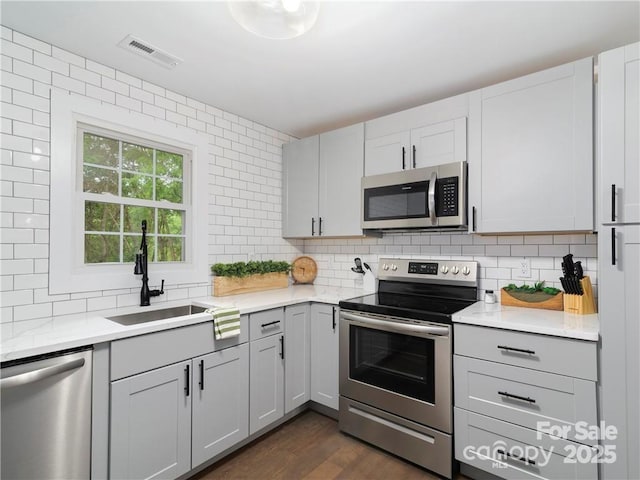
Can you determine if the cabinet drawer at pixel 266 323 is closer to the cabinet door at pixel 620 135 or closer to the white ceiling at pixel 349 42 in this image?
the white ceiling at pixel 349 42

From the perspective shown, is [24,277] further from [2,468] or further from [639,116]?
[639,116]

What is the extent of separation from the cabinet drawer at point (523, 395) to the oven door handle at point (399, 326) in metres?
0.17

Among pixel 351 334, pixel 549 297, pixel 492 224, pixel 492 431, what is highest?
pixel 492 224

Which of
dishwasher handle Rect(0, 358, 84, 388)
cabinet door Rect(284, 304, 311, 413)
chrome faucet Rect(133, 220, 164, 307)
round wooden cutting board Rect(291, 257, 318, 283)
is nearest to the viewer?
dishwasher handle Rect(0, 358, 84, 388)

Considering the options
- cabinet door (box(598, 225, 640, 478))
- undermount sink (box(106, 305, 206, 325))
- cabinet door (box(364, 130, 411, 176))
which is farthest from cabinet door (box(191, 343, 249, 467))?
cabinet door (box(598, 225, 640, 478))

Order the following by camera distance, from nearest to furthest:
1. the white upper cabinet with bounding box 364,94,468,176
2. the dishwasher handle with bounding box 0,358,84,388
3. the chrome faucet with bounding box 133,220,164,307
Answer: the dishwasher handle with bounding box 0,358,84,388 → the chrome faucet with bounding box 133,220,164,307 → the white upper cabinet with bounding box 364,94,468,176

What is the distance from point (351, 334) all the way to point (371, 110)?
180 centimetres

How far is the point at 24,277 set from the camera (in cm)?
181

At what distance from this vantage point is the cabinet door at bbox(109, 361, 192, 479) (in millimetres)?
1615

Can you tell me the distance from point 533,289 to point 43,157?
3006 millimetres

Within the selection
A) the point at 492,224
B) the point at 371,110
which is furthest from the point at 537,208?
the point at 371,110

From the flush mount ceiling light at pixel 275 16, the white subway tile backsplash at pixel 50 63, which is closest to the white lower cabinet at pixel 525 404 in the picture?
the flush mount ceiling light at pixel 275 16

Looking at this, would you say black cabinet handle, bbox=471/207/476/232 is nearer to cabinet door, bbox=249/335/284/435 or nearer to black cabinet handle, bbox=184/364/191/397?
cabinet door, bbox=249/335/284/435

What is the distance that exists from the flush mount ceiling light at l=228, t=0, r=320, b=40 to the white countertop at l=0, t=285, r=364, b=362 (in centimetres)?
146
